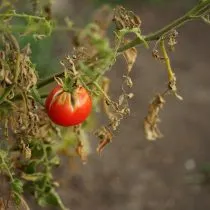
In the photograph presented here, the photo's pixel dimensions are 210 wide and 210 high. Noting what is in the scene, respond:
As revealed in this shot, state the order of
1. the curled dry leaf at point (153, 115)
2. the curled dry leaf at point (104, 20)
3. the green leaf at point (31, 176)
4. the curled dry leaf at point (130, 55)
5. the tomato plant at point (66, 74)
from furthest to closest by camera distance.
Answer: the curled dry leaf at point (104, 20) → the green leaf at point (31, 176) → the curled dry leaf at point (153, 115) → the curled dry leaf at point (130, 55) → the tomato plant at point (66, 74)

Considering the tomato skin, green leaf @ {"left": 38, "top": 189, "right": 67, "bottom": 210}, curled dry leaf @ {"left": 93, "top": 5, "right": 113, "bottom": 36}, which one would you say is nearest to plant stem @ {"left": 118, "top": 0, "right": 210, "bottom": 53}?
the tomato skin

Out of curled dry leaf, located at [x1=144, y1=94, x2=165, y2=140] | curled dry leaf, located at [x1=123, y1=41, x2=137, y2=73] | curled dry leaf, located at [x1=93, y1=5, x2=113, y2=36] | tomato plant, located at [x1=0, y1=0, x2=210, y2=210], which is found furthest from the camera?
curled dry leaf, located at [x1=93, y1=5, x2=113, y2=36]

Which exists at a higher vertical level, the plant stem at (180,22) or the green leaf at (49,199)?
the plant stem at (180,22)

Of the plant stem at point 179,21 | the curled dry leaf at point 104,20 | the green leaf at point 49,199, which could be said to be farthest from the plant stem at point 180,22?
the green leaf at point 49,199

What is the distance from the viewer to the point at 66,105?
1.21 meters

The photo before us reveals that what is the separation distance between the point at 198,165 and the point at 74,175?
2.02 ft

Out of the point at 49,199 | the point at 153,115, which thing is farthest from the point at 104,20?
the point at 49,199

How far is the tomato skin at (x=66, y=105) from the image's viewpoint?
1.20 meters

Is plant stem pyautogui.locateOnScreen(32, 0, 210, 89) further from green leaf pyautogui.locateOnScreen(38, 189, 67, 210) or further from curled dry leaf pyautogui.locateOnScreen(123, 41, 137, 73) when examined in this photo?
green leaf pyautogui.locateOnScreen(38, 189, 67, 210)

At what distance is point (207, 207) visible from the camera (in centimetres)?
259

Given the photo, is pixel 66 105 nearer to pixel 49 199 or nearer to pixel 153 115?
pixel 153 115

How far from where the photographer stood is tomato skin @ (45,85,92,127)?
120 centimetres

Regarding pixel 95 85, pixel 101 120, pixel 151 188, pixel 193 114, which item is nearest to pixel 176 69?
pixel 193 114

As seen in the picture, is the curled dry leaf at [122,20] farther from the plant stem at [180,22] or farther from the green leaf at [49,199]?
the green leaf at [49,199]
